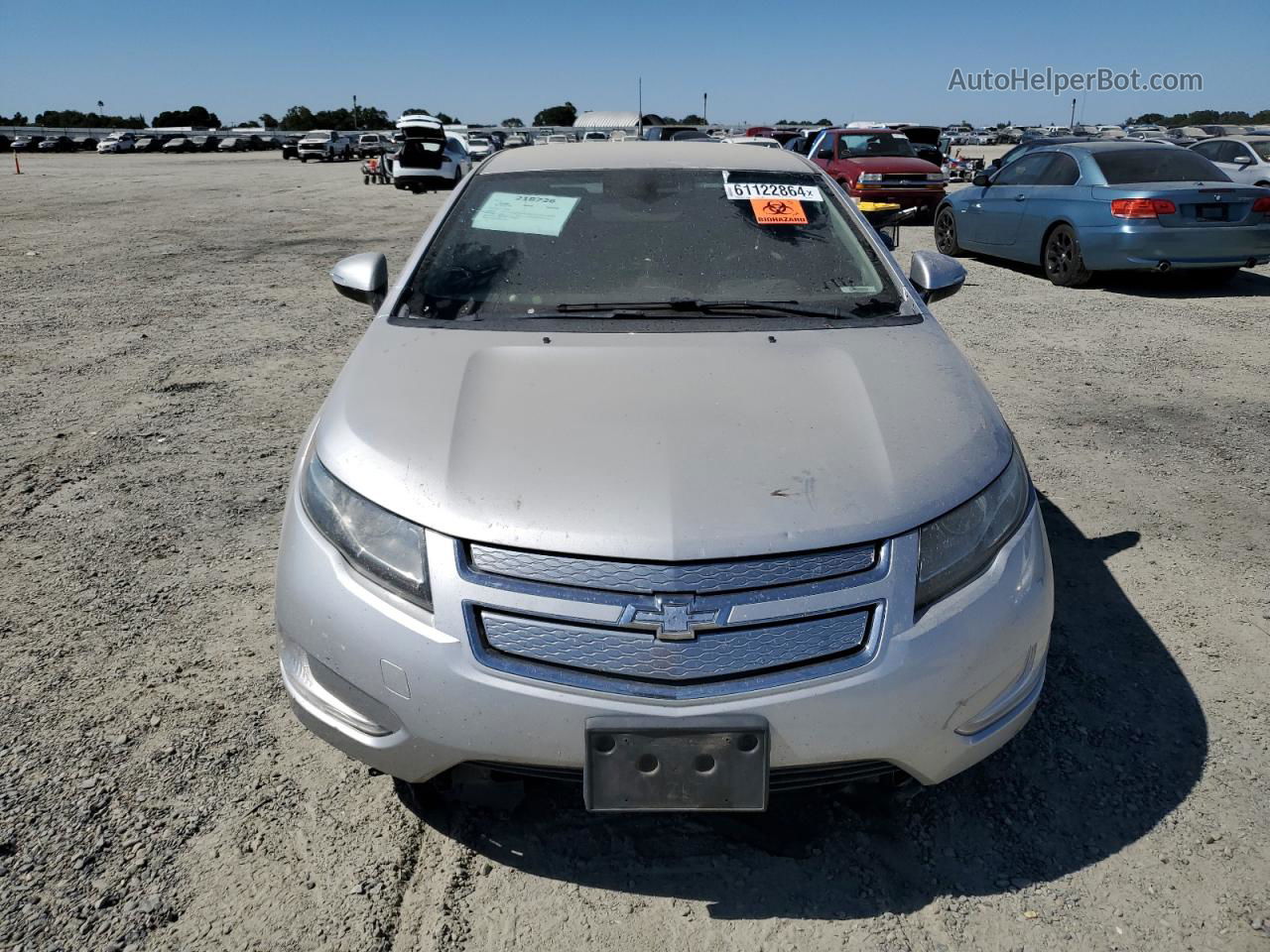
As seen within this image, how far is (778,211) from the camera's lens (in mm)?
3289

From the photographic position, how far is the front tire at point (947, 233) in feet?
38.4

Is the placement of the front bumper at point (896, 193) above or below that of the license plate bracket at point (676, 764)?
above

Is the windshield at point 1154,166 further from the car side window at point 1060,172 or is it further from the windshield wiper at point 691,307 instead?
the windshield wiper at point 691,307

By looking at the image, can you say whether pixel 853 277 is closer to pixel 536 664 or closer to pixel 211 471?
pixel 536 664

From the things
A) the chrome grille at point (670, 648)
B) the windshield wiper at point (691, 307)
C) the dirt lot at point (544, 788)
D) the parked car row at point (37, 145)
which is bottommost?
the dirt lot at point (544, 788)

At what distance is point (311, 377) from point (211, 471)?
5.60ft

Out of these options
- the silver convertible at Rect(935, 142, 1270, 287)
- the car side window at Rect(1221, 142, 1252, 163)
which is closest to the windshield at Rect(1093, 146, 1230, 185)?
the silver convertible at Rect(935, 142, 1270, 287)

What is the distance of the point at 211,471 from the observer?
14.8 feet

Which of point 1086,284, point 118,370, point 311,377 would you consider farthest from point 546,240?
point 1086,284

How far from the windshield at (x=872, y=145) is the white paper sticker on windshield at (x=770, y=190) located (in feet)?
44.7

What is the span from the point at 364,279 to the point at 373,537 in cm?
158

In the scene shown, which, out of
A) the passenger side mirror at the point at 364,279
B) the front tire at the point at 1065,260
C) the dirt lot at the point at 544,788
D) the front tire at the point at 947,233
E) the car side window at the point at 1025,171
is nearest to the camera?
the dirt lot at the point at 544,788

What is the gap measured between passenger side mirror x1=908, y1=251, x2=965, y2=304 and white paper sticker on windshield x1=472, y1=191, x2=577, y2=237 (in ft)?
4.14

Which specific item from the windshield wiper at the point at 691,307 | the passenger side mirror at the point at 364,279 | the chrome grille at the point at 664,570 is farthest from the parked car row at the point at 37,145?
the chrome grille at the point at 664,570
